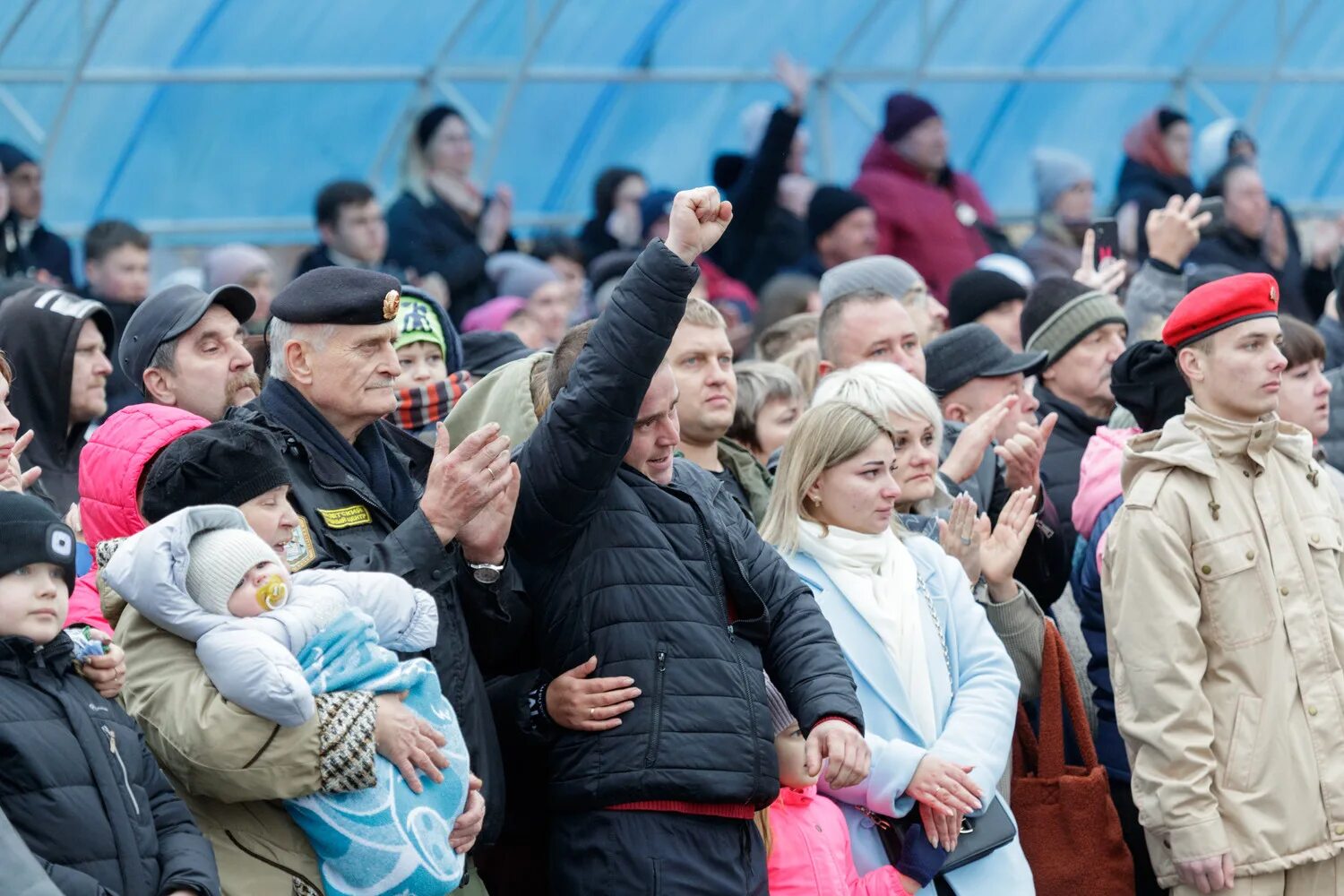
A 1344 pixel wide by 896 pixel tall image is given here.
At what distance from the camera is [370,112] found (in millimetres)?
12570

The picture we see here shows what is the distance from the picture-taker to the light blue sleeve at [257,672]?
153 inches

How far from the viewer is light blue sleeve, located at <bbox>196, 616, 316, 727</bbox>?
3.88 meters

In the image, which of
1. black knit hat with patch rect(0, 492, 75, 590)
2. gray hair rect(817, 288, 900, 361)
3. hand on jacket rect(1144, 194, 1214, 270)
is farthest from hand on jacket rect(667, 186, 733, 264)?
hand on jacket rect(1144, 194, 1214, 270)

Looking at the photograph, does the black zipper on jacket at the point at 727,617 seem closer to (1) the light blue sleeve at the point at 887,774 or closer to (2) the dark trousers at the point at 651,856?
(2) the dark trousers at the point at 651,856

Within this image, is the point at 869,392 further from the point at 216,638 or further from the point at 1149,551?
the point at 216,638

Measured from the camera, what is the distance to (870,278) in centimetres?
768

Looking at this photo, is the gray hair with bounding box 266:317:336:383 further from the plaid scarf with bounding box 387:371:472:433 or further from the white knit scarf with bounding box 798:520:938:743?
the white knit scarf with bounding box 798:520:938:743

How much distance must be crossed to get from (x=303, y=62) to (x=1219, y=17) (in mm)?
7856

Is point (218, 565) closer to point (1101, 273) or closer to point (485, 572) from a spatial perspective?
point (485, 572)

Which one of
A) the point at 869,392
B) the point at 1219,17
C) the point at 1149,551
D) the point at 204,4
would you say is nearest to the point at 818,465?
the point at 869,392

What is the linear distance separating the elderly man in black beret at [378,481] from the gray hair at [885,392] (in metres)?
1.41

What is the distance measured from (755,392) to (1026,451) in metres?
0.94

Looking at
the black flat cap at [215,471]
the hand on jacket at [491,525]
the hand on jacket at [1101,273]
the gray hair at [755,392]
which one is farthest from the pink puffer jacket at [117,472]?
the hand on jacket at [1101,273]

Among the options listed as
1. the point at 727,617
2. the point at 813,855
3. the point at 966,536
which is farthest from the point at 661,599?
the point at 966,536
